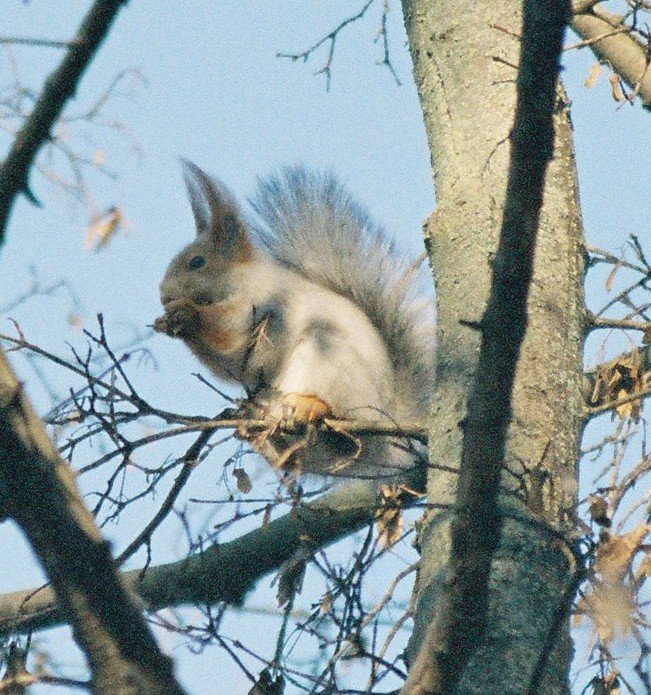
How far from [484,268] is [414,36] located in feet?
2.51

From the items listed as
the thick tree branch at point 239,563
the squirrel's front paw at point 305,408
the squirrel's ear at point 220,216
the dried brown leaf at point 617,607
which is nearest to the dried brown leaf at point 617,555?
the dried brown leaf at point 617,607

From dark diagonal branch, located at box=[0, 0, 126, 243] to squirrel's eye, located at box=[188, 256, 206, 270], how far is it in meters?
2.88

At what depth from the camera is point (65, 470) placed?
1255mm

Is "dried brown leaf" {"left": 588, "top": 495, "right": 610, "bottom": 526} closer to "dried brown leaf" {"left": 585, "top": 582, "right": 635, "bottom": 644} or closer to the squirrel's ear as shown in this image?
"dried brown leaf" {"left": 585, "top": 582, "right": 635, "bottom": 644}

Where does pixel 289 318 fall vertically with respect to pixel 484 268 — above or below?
above

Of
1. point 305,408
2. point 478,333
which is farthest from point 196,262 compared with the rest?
point 478,333

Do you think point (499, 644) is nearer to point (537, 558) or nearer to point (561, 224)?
point (537, 558)

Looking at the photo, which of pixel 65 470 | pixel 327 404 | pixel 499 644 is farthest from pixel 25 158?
pixel 327 404

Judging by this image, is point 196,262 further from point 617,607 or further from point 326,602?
point 617,607

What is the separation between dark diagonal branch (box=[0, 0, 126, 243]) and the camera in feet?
4.06

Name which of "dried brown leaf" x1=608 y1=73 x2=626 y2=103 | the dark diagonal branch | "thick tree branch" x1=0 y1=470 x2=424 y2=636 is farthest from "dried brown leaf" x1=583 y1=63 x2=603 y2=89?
the dark diagonal branch

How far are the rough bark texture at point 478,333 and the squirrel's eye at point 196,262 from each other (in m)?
1.20

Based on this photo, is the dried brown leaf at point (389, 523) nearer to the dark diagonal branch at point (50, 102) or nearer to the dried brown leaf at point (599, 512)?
the dried brown leaf at point (599, 512)

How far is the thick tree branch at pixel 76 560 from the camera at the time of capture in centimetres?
122
